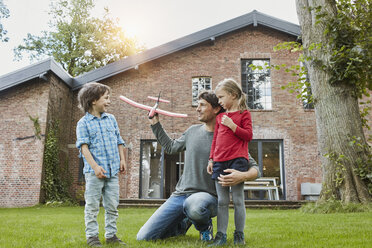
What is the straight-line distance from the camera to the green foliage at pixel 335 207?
5840 mm

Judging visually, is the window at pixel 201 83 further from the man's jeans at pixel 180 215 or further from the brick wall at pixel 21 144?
the man's jeans at pixel 180 215

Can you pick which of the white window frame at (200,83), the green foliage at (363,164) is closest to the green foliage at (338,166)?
the green foliage at (363,164)

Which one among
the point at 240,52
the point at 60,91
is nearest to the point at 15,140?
the point at 60,91

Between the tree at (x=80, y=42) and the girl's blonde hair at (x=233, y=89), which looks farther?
the tree at (x=80, y=42)

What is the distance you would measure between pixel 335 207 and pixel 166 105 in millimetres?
7203

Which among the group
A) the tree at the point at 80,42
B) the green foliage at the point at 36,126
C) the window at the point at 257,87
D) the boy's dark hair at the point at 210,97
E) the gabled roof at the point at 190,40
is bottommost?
the boy's dark hair at the point at 210,97

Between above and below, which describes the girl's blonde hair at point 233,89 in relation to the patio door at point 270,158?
above

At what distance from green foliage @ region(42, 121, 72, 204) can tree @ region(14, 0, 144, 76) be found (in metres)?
12.7

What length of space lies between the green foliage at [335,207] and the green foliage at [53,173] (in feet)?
24.7

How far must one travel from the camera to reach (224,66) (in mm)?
12383

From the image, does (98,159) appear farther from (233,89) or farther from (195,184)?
(233,89)

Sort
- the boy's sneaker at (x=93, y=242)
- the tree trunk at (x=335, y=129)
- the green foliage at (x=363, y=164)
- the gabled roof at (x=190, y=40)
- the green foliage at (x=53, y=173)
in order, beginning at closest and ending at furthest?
the boy's sneaker at (x=93, y=242), the green foliage at (x=363, y=164), the tree trunk at (x=335, y=129), the green foliage at (x=53, y=173), the gabled roof at (x=190, y=40)

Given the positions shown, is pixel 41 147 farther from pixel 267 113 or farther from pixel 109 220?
pixel 109 220

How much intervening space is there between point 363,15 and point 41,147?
946 cm
